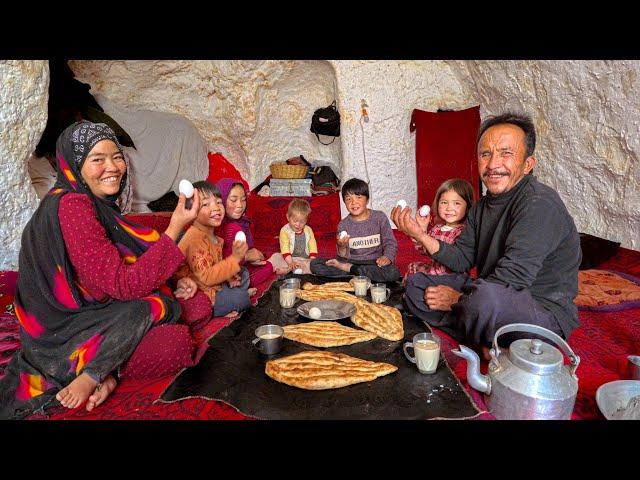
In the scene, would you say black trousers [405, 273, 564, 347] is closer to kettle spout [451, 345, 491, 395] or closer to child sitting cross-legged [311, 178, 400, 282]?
kettle spout [451, 345, 491, 395]

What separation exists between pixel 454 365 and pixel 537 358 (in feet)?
2.35

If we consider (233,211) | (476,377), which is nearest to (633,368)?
(476,377)

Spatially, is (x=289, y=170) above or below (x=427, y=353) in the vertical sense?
above

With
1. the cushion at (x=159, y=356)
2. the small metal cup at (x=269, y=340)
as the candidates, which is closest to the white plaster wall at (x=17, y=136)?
the cushion at (x=159, y=356)

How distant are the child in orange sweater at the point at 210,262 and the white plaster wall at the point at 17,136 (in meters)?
2.19

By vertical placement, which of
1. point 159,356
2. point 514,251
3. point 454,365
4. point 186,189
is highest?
point 186,189

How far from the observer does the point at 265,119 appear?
22.7 ft

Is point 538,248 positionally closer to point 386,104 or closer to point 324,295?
point 324,295

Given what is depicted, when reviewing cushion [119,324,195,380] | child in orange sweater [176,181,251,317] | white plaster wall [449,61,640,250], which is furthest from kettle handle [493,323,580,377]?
white plaster wall [449,61,640,250]

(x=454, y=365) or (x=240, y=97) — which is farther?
(x=240, y=97)

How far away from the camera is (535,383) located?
1.40 meters

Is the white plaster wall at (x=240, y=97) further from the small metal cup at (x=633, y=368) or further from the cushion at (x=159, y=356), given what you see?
the small metal cup at (x=633, y=368)

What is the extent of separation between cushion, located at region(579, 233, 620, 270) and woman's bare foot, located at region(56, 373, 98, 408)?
4.18 m

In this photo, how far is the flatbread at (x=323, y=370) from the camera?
1696 mm
